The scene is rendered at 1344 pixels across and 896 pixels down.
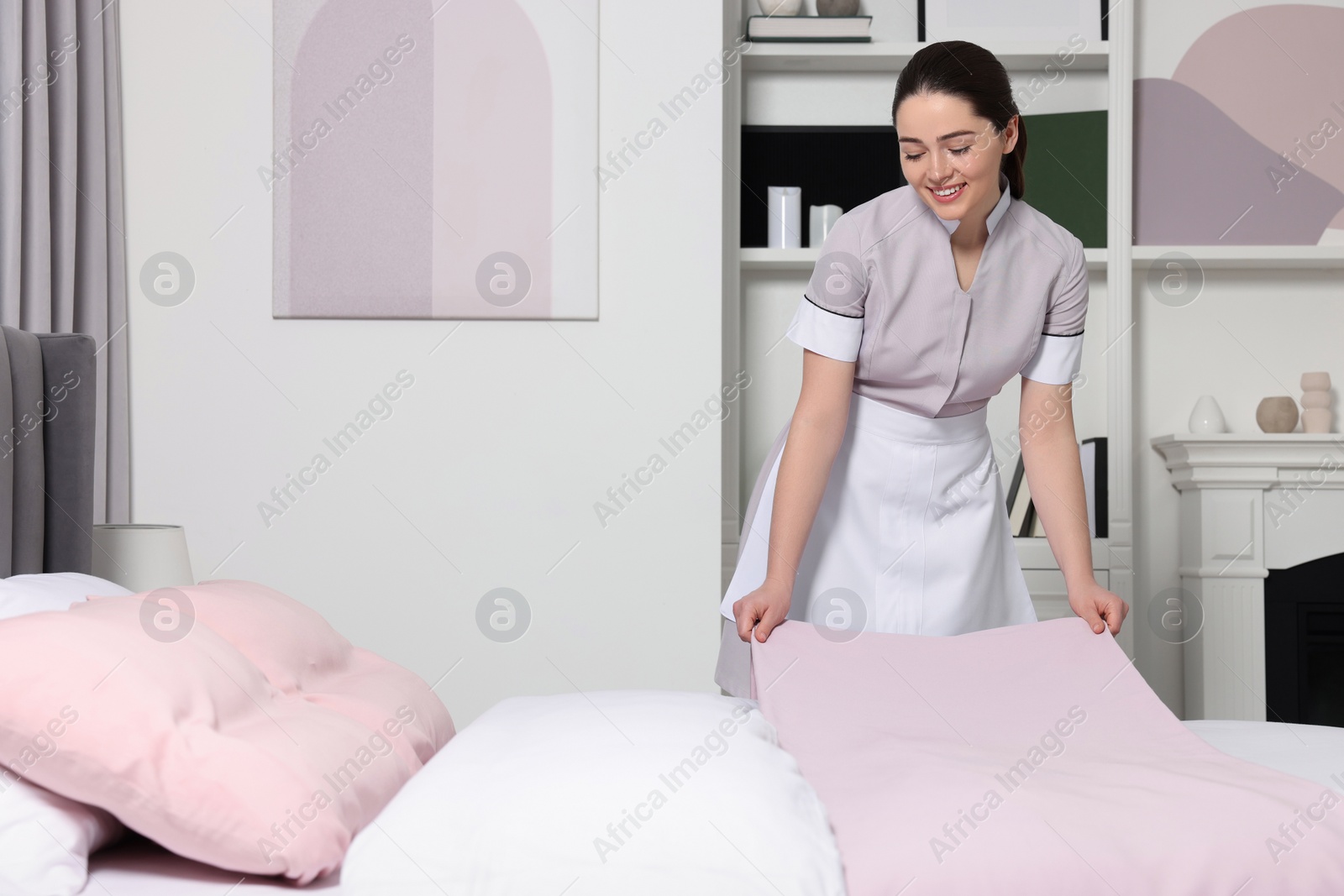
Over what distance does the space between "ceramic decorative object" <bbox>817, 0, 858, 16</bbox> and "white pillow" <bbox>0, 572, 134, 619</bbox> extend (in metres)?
2.18

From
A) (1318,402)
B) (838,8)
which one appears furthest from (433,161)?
(1318,402)

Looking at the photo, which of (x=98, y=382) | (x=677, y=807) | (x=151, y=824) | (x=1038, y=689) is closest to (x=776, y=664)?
(x=1038, y=689)

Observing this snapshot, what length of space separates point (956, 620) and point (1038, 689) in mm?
379

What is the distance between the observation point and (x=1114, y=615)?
1177mm

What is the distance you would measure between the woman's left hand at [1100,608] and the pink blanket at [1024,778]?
5 cm

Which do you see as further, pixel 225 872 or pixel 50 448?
pixel 50 448

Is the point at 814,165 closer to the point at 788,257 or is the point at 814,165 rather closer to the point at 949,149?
the point at 788,257

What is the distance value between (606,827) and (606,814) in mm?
11

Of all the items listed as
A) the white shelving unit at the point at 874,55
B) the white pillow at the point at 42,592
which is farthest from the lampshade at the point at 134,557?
the white shelving unit at the point at 874,55

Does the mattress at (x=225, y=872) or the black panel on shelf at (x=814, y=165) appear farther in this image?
the black panel on shelf at (x=814, y=165)

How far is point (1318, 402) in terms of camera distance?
2.64 m

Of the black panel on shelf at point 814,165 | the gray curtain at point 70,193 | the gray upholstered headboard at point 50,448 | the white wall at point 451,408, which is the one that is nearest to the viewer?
the gray upholstered headboard at point 50,448

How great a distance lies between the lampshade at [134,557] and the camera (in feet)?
5.86

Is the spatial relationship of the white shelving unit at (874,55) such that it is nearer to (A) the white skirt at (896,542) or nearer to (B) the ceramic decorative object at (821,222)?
(B) the ceramic decorative object at (821,222)
